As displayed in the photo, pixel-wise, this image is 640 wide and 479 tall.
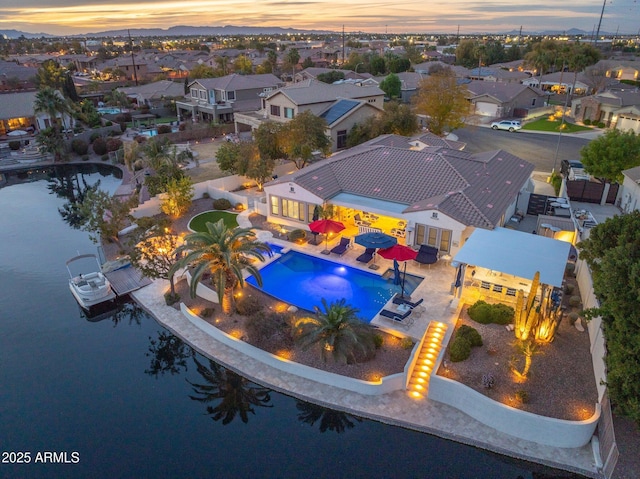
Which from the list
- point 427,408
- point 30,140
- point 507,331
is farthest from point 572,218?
point 30,140

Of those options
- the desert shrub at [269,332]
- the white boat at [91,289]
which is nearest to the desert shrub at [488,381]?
the desert shrub at [269,332]

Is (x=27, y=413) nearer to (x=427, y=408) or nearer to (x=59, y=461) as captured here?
(x=59, y=461)

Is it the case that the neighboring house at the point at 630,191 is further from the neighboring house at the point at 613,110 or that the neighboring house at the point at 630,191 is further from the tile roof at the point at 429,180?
the neighboring house at the point at 613,110

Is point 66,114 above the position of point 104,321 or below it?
above

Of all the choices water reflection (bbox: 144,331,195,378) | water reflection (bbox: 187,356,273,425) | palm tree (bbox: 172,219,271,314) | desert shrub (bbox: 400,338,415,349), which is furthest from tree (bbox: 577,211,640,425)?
water reflection (bbox: 144,331,195,378)

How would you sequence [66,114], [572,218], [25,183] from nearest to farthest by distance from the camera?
[572,218] → [25,183] → [66,114]
